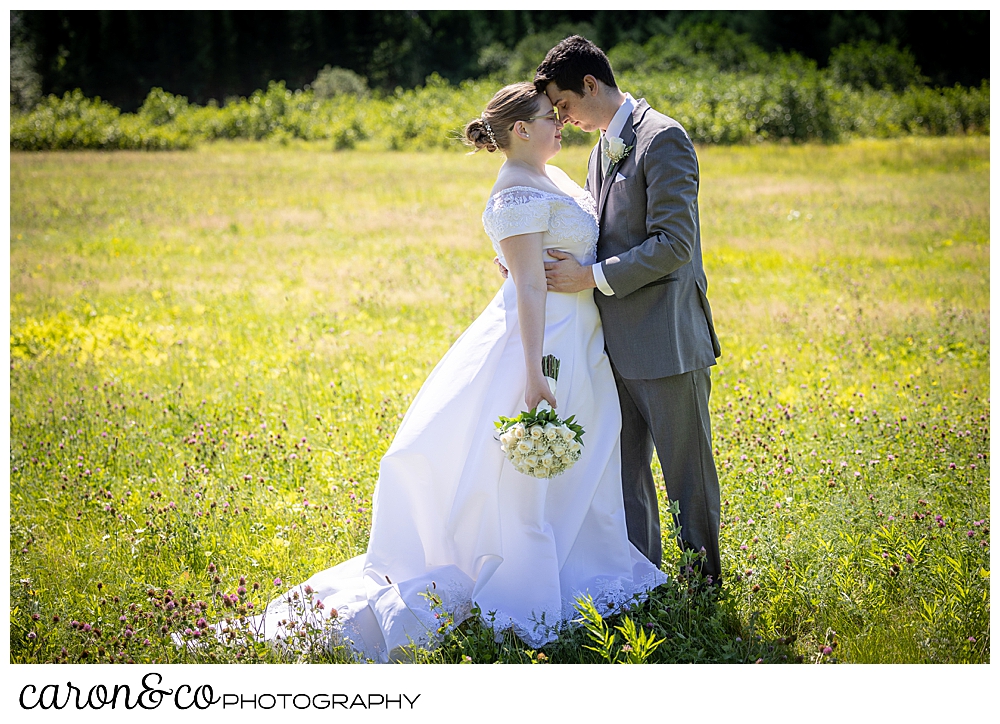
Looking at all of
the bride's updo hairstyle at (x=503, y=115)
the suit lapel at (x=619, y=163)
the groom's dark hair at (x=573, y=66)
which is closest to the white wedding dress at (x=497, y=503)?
the suit lapel at (x=619, y=163)

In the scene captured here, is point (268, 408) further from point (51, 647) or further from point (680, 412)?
point (680, 412)

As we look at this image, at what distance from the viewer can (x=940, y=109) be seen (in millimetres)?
17016

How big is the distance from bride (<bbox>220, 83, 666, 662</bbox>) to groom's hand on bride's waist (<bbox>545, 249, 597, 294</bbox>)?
59 mm

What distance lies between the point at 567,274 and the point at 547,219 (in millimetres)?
213

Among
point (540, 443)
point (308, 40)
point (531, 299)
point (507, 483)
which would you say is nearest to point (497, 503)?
point (507, 483)

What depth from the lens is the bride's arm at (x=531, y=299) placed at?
9.18 ft

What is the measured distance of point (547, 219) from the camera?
2.81m

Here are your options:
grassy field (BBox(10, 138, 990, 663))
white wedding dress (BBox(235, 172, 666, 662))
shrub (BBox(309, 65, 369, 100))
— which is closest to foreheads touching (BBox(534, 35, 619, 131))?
white wedding dress (BBox(235, 172, 666, 662))

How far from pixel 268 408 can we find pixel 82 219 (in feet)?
26.5

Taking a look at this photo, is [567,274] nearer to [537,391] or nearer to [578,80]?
[537,391]

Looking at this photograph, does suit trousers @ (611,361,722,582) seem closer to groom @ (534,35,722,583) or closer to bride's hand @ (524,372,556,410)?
groom @ (534,35,722,583)

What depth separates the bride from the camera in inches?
A: 110

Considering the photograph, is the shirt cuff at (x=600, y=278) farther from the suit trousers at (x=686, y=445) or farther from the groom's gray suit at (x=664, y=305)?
the suit trousers at (x=686, y=445)
